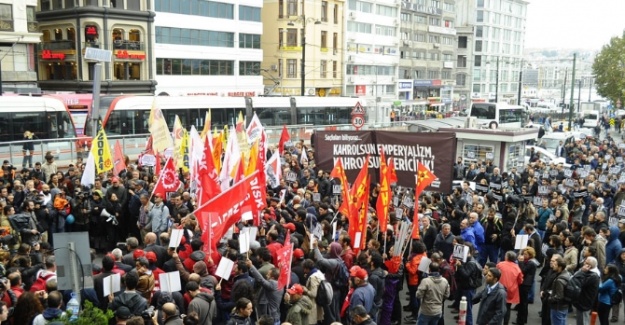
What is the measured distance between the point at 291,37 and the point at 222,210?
53.2 m

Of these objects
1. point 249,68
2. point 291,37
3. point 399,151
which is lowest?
point 399,151

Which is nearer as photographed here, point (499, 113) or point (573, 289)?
point (573, 289)

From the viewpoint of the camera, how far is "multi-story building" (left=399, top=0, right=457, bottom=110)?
8094 centimetres

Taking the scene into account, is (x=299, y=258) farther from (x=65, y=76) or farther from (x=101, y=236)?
(x=65, y=76)

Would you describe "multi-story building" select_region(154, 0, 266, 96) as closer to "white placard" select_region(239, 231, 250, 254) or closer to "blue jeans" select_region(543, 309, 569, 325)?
"white placard" select_region(239, 231, 250, 254)

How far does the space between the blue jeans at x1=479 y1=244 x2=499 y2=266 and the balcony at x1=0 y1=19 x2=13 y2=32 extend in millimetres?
38117

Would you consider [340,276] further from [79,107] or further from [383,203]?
[79,107]

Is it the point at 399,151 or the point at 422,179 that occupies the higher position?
the point at 399,151

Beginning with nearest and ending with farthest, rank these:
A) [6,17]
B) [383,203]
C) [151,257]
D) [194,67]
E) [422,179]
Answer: [151,257], [383,203], [422,179], [6,17], [194,67]

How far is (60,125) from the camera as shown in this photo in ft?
89.2

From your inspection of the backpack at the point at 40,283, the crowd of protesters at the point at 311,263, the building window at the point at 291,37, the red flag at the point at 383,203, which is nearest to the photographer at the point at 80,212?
the crowd of protesters at the point at 311,263

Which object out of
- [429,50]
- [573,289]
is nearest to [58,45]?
[573,289]

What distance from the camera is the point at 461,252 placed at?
10.4 m

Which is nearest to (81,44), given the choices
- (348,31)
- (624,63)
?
(348,31)
